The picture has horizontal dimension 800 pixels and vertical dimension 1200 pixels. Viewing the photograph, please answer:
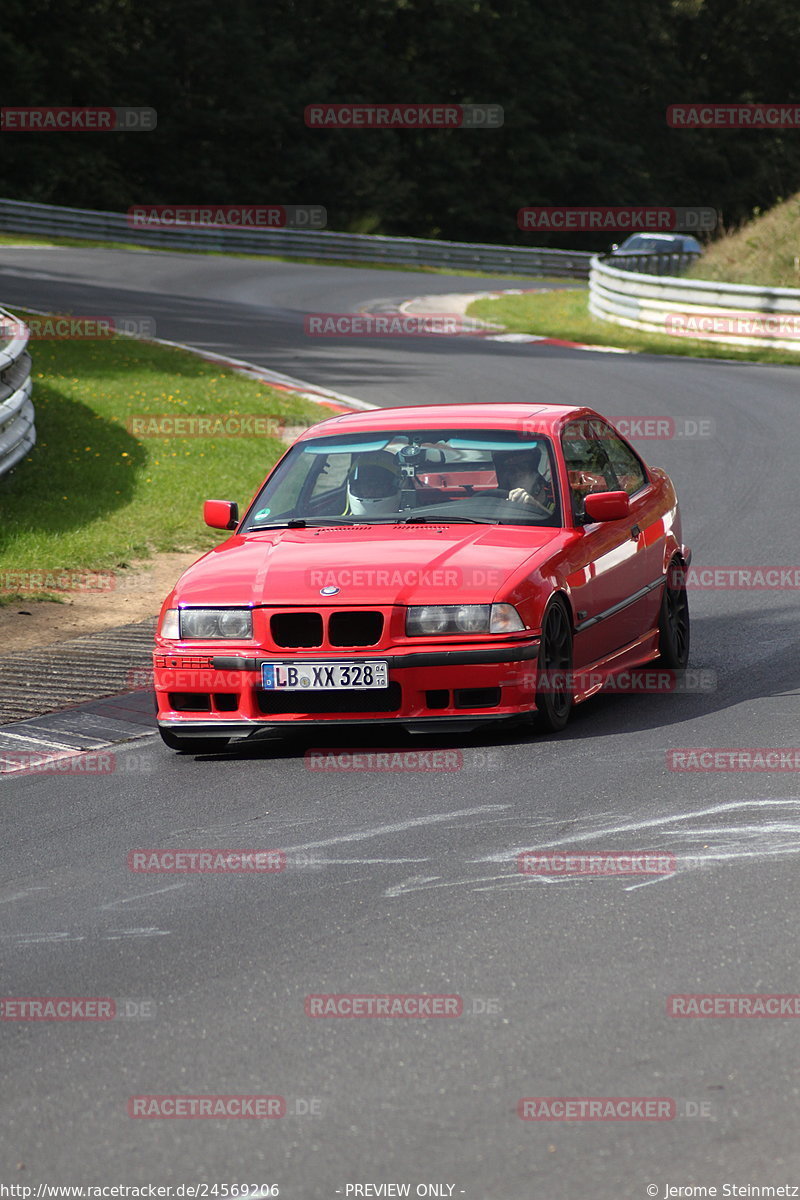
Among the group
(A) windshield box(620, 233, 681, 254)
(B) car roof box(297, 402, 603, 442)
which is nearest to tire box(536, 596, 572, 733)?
(B) car roof box(297, 402, 603, 442)

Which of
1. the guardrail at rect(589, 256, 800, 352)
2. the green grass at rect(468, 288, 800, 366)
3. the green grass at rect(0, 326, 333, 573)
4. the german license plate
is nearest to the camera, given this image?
the german license plate

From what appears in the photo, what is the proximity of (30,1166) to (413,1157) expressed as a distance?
865 mm

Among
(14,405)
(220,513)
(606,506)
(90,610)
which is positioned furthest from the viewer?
(14,405)

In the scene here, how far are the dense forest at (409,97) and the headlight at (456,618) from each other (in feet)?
151

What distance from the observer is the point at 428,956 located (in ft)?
16.9

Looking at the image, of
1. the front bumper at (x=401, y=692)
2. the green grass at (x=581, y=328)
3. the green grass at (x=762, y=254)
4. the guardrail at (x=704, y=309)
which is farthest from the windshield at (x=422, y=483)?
the green grass at (x=762, y=254)

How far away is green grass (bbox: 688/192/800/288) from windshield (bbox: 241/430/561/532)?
24.5 meters

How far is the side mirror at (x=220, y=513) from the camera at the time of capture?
8.96 meters

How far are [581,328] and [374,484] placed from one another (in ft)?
78.6

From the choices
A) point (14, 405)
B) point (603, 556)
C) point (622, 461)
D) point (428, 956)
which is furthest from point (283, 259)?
point (428, 956)

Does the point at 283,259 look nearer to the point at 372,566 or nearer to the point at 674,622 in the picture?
the point at 674,622

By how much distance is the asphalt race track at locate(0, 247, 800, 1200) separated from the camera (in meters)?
3.95

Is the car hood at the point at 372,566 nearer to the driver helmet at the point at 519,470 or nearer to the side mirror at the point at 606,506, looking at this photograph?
the side mirror at the point at 606,506

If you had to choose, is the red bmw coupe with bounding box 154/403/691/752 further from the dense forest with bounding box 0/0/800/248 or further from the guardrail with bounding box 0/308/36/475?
the dense forest with bounding box 0/0/800/248
